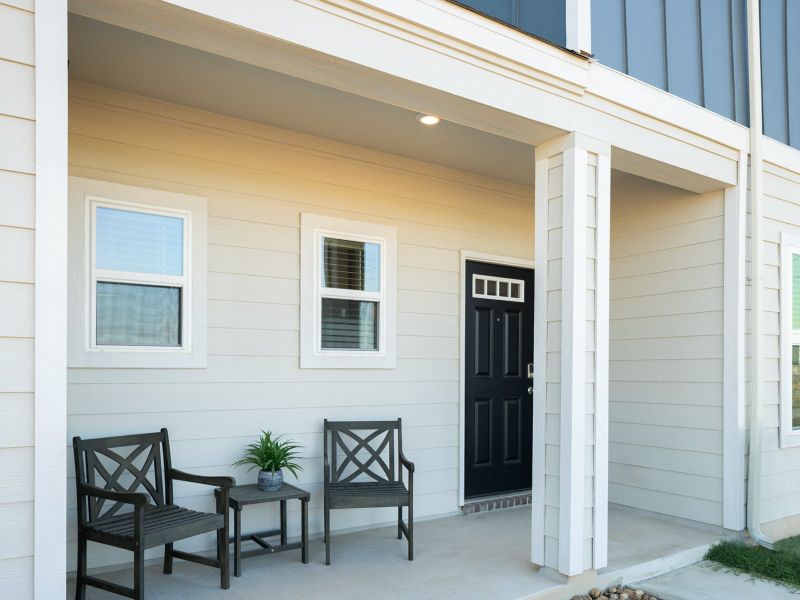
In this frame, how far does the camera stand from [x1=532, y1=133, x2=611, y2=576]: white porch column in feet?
10.9

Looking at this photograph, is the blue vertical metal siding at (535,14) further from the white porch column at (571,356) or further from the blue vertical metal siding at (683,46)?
the white porch column at (571,356)

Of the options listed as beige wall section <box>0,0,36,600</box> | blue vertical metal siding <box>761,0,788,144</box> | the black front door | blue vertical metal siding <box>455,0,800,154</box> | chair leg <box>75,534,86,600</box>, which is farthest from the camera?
the black front door

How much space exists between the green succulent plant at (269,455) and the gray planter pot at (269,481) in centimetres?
3

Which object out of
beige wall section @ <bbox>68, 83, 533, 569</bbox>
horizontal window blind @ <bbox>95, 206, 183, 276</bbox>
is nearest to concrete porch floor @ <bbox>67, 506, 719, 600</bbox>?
beige wall section @ <bbox>68, 83, 533, 569</bbox>

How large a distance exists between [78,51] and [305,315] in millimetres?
1826

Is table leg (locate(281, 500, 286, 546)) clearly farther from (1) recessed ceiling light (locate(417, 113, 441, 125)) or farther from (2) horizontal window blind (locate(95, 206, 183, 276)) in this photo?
(1) recessed ceiling light (locate(417, 113, 441, 125))

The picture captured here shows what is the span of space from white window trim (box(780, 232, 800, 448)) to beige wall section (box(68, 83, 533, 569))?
211 cm

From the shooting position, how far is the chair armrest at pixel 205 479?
3.15 meters

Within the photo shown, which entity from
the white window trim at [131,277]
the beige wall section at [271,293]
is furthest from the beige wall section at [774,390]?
the white window trim at [131,277]

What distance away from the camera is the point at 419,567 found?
11.6 ft

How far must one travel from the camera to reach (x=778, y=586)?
11.8 ft

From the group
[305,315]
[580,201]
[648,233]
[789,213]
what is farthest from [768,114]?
[305,315]

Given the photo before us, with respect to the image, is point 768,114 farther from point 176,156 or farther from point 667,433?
point 176,156

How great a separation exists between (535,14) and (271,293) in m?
2.15
